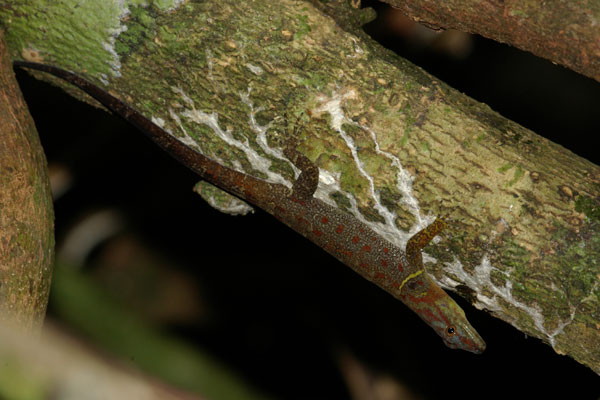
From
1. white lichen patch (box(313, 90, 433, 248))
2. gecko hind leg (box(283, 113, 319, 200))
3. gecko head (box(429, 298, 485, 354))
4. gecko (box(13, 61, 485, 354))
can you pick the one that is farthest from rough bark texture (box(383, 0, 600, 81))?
gecko head (box(429, 298, 485, 354))

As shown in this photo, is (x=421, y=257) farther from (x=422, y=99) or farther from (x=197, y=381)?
(x=197, y=381)

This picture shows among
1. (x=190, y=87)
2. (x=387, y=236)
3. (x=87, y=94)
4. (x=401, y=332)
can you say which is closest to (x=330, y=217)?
(x=387, y=236)

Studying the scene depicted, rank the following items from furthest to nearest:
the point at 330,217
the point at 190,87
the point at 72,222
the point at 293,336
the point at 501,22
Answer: the point at 293,336 → the point at 72,222 → the point at 330,217 → the point at 190,87 → the point at 501,22

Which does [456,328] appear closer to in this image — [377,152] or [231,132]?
[377,152]

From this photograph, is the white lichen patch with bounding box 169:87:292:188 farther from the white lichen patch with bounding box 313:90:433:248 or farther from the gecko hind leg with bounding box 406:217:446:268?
the gecko hind leg with bounding box 406:217:446:268

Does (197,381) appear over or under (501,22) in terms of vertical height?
under

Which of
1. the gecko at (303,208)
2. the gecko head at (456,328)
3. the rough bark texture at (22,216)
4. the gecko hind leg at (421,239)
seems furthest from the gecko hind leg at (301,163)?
the rough bark texture at (22,216)

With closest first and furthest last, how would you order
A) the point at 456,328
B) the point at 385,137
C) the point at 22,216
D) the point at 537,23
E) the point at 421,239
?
1. the point at 537,23
2. the point at 22,216
3. the point at 385,137
4. the point at 421,239
5. the point at 456,328

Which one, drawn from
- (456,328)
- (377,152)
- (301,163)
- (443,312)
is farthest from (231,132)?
(456,328)
